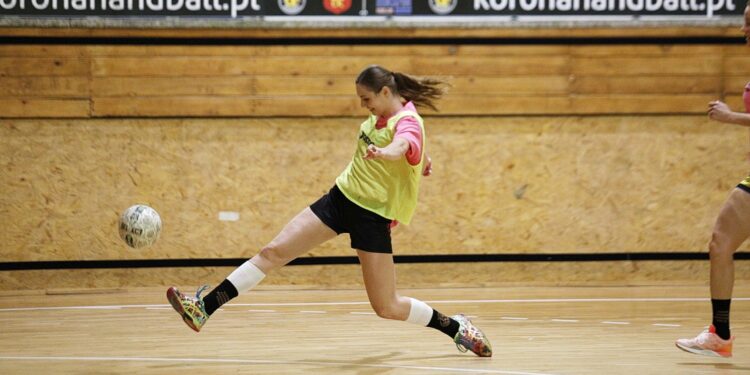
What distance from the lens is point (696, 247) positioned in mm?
10086

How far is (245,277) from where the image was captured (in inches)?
221

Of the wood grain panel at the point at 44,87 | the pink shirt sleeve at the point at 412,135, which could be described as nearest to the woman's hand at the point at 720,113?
the pink shirt sleeve at the point at 412,135

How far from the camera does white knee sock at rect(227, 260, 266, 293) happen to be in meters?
5.59

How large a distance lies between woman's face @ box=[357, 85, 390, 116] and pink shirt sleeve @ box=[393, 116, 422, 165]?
193mm

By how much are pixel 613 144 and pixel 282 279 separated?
3.70 meters

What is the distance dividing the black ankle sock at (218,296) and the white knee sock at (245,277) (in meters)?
0.03

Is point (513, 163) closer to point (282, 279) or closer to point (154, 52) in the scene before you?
point (282, 279)

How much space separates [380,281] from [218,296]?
94 centimetres

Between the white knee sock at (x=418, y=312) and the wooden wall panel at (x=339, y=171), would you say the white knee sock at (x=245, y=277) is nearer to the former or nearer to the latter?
the white knee sock at (x=418, y=312)

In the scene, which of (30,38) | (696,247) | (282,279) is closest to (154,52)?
(30,38)

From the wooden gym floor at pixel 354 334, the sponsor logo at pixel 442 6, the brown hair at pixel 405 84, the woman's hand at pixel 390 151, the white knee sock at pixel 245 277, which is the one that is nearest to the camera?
the woman's hand at pixel 390 151

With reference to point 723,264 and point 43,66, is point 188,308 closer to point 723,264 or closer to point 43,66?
point 723,264

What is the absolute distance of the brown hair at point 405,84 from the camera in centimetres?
548

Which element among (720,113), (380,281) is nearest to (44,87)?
Result: (380,281)
